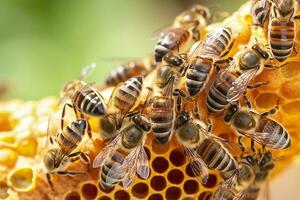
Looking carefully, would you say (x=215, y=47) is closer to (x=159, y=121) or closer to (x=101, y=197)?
(x=159, y=121)

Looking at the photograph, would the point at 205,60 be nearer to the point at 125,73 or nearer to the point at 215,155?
the point at 215,155

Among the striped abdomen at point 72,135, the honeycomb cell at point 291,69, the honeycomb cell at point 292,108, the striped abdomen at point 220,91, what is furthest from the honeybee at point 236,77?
the striped abdomen at point 72,135

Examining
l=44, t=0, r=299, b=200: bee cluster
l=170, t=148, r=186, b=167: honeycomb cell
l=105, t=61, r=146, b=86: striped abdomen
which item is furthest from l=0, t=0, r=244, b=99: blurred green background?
l=44, t=0, r=299, b=200: bee cluster

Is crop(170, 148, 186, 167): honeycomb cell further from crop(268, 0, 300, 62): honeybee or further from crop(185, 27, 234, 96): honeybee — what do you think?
crop(268, 0, 300, 62): honeybee

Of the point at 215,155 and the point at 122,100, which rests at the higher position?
the point at 122,100

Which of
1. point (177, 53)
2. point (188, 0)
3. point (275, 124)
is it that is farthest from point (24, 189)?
point (188, 0)

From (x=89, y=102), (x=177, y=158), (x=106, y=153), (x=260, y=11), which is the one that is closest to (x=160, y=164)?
(x=177, y=158)
